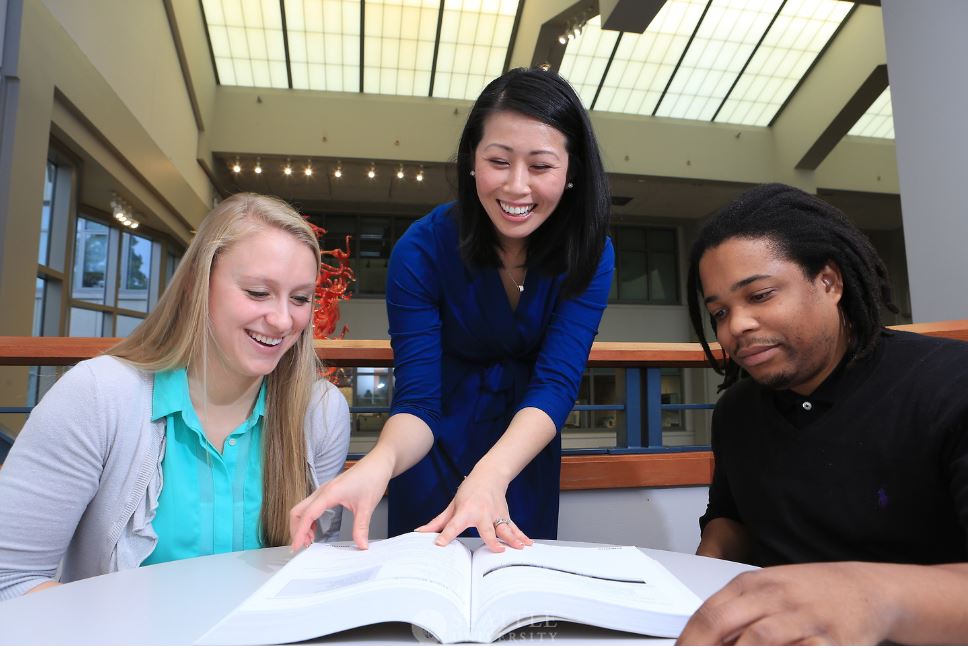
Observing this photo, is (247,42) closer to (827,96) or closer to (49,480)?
(827,96)

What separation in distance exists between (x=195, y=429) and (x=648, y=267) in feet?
40.6

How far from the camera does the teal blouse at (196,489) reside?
99 cm

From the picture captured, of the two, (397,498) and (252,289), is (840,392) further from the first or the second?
(252,289)

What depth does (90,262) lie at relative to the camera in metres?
7.36

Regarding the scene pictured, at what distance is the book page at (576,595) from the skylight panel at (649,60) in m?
8.88

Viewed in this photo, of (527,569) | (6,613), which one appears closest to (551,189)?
(527,569)

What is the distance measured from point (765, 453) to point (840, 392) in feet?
0.51

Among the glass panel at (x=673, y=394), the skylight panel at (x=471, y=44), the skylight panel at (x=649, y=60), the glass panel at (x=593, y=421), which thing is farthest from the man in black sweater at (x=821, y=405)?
the glass panel at (x=673, y=394)

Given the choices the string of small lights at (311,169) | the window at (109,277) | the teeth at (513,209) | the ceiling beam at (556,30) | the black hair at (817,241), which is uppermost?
the ceiling beam at (556,30)

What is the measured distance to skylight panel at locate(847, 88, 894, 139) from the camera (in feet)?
32.4

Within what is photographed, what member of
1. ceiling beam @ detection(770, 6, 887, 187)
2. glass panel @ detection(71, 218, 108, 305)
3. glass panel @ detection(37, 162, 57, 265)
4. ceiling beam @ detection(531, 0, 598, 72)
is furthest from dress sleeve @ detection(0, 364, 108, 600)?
ceiling beam @ detection(770, 6, 887, 187)

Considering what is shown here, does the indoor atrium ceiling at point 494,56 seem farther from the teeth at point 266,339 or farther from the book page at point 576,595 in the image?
the book page at point 576,595

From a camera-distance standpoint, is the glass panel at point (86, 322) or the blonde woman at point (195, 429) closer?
the blonde woman at point (195, 429)

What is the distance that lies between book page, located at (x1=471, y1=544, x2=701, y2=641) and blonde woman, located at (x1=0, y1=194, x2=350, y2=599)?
0.51 metres
